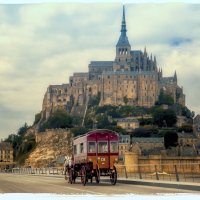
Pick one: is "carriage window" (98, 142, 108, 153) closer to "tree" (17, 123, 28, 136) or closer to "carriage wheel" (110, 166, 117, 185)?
"carriage wheel" (110, 166, 117, 185)

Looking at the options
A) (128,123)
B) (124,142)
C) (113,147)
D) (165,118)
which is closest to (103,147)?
(113,147)

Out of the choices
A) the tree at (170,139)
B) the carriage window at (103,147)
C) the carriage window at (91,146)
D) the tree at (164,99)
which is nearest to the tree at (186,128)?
the tree at (170,139)

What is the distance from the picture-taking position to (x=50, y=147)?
286 feet

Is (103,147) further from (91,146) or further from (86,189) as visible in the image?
(86,189)

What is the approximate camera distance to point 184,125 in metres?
83.1

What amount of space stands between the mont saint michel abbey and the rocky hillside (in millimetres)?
10020

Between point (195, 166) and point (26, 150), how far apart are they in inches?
3175

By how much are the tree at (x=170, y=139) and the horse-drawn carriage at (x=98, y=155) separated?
57078mm

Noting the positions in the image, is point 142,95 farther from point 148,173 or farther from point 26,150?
point 148,173

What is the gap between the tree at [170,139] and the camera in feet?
237

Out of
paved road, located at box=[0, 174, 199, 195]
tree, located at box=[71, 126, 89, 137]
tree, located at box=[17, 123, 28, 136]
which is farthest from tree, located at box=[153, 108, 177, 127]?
paved road, located at box=[0, 174, 199, 195]

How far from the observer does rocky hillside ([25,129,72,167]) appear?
84312 millimetres

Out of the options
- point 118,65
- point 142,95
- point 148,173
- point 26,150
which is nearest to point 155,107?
point 142,95

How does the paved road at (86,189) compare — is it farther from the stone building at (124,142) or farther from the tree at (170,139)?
the tree at (170,139)
